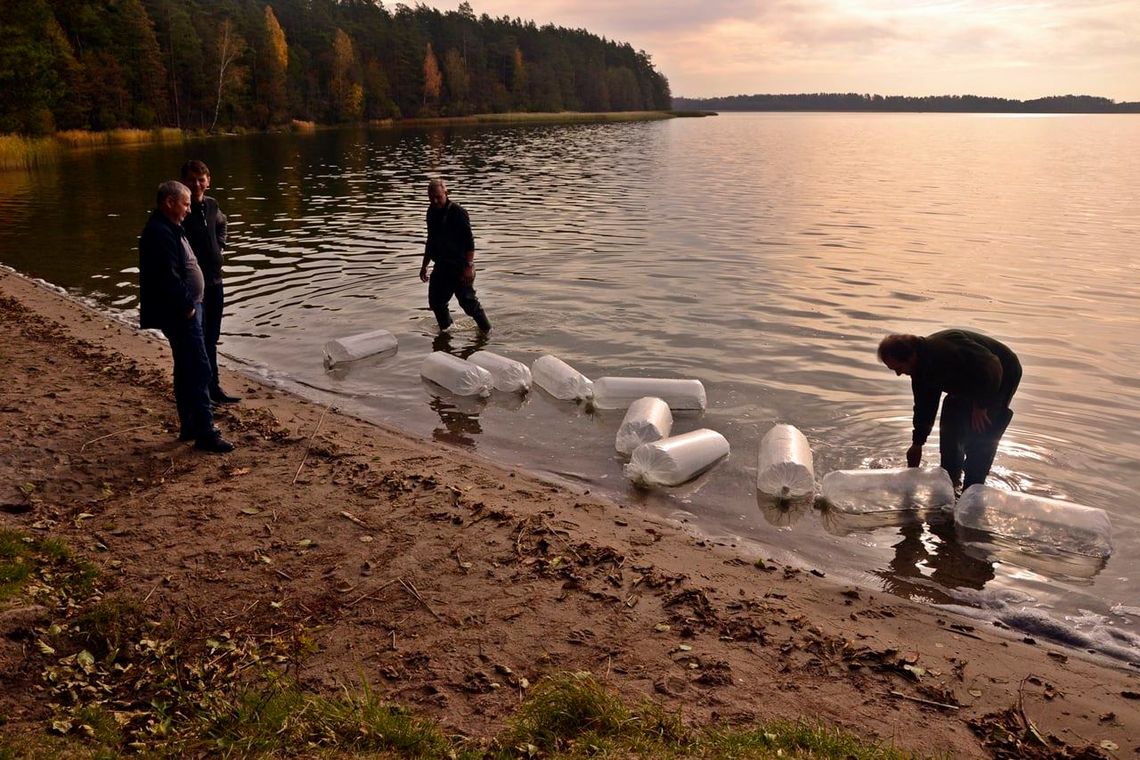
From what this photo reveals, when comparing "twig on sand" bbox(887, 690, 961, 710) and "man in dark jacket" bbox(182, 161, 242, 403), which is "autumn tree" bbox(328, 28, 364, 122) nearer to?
"man in dark jacket" bbox(182, 161, 242, 403)

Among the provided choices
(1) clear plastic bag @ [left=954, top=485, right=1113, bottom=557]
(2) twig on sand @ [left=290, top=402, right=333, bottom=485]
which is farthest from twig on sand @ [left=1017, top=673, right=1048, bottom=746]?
(2) twig on sand @ [left=290, top=402, right=333, bottom=485]

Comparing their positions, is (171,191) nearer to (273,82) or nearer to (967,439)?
(967,439)

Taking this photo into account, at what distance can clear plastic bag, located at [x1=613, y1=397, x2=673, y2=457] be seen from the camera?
9.12 m

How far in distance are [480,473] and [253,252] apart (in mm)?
16844

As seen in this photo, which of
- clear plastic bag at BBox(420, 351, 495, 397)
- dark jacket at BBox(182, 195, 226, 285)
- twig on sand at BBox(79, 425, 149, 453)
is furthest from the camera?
clear plastic bag at BBox(420, 351, 495, 397)

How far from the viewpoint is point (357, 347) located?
506 inches

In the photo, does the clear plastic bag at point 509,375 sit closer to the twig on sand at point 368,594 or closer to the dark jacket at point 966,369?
the dark jacket at point 966,369

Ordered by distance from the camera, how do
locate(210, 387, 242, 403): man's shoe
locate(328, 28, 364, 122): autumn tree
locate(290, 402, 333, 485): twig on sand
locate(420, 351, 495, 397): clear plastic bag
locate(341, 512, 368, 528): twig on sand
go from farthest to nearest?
locate(328, 28, 364, 122): autumn tree
locate(420, 351, 495, 397): clear plastic bag
locate(210, 387, 242, 403): man's shoe
locate(290, 402, 333, 485): twig on sand
locate(341, 512, 368, 528): twig on sand

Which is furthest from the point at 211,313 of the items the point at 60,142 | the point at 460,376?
the point at 60,142

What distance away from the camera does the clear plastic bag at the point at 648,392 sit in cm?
1042

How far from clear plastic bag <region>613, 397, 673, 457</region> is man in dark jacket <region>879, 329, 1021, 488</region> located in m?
2.76

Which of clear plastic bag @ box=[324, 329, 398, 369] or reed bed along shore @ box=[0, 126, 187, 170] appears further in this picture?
reed bed along shore @ box=[0, 126, 187, 170]

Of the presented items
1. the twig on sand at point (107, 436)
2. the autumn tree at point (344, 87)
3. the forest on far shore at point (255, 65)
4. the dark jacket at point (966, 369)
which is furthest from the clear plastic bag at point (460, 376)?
the autumn tree at point (344, 87)

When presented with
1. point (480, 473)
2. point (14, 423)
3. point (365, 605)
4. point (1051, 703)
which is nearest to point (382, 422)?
point (480, 473)
